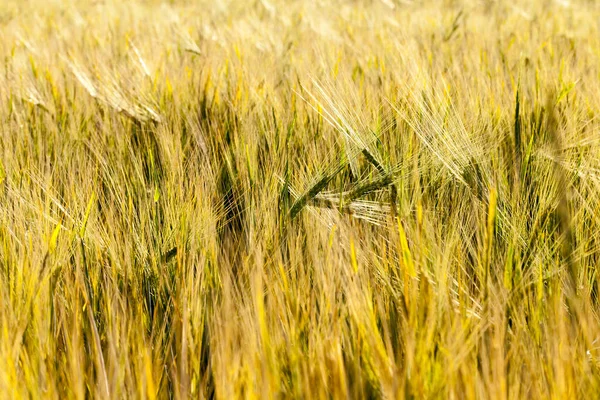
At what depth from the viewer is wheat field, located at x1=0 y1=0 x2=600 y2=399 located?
25.8 inches

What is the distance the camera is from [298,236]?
872 mm

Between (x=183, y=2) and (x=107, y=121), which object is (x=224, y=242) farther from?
(x=183, y=2)

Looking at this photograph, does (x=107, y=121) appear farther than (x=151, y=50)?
No

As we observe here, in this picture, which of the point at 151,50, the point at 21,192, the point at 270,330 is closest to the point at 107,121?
the point at 21,192

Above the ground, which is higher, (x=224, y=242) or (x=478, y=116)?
(x=478, y=116)

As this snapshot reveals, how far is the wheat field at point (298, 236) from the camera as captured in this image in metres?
0.65

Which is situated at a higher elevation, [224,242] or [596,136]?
[596,136]

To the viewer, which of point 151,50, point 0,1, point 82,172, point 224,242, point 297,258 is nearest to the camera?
point 297,258

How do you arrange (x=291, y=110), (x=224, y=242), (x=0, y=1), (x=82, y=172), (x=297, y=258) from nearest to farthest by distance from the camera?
1. (x=297, y=258)
2. (x=224, y=242)
3. (x=82, y=172)
4. (x=291, y=110)
5. (x=0, y=1)

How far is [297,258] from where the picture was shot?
0.83 metres

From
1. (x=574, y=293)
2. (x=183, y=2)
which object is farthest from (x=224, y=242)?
(x=183, y=2)

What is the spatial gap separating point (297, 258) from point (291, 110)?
1.86 feet

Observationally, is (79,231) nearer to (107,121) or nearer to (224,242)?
(224,242)

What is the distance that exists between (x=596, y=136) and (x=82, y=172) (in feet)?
2.93
